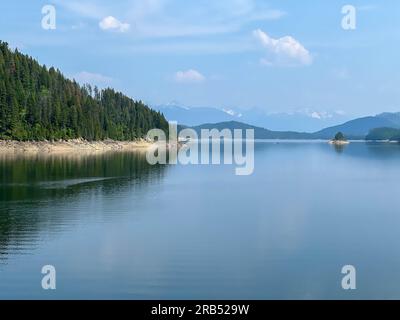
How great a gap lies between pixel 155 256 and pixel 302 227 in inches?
385

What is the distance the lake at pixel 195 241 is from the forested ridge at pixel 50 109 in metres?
60.7

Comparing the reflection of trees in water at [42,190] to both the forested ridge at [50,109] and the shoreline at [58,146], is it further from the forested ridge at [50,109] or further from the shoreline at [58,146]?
the forested ridge at [50,109]

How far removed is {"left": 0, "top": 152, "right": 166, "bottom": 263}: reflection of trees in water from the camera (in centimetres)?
2569

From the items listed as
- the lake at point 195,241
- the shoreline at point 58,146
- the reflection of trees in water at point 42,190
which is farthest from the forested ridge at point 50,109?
the lake at point 195,241

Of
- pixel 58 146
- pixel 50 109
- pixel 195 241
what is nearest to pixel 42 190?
pixel 195 241

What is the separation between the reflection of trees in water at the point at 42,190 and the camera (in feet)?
84.3

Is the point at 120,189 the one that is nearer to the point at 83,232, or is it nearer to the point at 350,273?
the point at 83,232

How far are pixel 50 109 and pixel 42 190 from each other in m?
76.0

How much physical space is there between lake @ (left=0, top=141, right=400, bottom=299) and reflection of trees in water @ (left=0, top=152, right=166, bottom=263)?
4.4 inches
